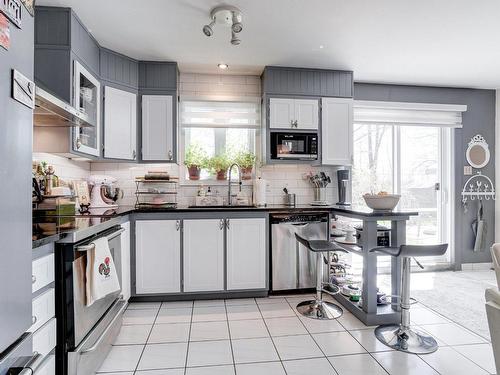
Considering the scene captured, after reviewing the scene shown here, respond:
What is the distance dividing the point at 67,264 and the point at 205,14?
7.07 ft

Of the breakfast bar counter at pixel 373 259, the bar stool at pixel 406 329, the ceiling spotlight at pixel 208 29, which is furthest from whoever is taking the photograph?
the breakfast bar counter at pixel 373 259

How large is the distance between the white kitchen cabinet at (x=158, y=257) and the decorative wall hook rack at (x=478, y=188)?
13.5 feet

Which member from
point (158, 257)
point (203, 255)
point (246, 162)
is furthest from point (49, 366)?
point (246, 162)

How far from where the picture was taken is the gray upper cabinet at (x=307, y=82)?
3.52 metres

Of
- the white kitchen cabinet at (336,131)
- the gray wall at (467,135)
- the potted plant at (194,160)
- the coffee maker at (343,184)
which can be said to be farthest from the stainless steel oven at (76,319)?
the gray wall at (467,135)

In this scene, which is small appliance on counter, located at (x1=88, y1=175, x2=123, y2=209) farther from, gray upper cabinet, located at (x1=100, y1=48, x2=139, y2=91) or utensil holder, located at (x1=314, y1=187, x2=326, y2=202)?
utensil holder, located at (x1=314, y1=187, x2=326, y2=202)

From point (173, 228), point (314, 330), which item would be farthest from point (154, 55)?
point (314, 330)

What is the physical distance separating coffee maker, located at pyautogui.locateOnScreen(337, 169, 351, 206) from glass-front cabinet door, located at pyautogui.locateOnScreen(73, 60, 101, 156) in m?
2.85

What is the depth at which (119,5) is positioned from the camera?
2.31m

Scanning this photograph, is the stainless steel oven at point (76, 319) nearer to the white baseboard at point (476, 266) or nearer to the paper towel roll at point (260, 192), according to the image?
the paper towel roll at point (260, 192)

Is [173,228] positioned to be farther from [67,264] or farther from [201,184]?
[67,264]

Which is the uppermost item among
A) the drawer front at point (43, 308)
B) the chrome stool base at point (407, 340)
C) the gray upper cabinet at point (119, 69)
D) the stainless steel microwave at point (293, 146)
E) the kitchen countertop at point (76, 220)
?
the gray upper cabinet at point (119, 69)

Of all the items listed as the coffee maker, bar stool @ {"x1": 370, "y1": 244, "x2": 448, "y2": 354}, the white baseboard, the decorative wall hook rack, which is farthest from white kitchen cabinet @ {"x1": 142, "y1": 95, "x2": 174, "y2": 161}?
the white baseboard

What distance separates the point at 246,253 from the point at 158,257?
36.0 inches
